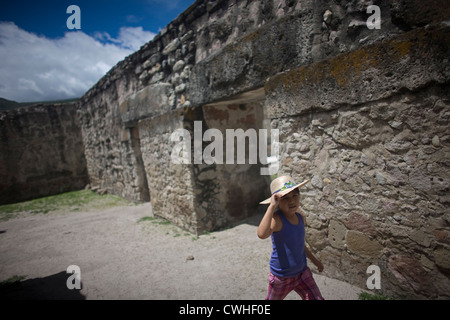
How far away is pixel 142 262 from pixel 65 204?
5754mm

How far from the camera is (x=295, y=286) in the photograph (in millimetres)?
1639

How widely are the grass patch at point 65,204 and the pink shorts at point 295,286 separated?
572cm

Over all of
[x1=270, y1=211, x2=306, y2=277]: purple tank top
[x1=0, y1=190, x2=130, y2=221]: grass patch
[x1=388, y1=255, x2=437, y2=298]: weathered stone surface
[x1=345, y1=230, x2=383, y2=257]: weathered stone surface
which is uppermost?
[x1=270, y1=211, x2=306, y2=277]: purple tank top

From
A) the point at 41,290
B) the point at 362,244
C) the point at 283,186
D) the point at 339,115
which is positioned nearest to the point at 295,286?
the point at 283,186

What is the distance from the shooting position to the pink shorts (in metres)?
1.61

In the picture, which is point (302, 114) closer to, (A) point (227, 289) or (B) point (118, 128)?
(A) point (227, 289)

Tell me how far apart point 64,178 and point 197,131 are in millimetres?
8614

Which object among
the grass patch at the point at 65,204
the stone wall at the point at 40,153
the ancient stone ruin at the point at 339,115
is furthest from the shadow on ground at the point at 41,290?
the stone wall at the point at 40,153

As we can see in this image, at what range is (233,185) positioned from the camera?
13.5 feet

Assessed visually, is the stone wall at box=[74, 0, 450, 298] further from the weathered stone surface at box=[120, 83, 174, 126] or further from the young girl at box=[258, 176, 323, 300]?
the young girl at box=[258, 176, 323, 300]

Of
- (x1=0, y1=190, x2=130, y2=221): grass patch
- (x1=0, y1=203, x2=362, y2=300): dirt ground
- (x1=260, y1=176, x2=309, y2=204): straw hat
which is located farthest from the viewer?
(x1=0, y1=190, x2=130, y2=221): grass patch

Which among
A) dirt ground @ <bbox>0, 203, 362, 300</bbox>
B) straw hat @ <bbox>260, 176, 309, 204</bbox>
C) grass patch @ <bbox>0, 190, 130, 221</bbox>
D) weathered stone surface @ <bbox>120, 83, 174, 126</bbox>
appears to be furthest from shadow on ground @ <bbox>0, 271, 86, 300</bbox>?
grass patch @ <bbox>0, 190, 130, 221</bbox>

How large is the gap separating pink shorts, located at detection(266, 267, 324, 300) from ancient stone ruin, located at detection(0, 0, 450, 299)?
0.76 metres

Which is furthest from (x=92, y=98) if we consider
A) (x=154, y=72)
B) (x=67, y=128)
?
(x=154, y=72)
